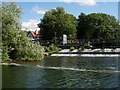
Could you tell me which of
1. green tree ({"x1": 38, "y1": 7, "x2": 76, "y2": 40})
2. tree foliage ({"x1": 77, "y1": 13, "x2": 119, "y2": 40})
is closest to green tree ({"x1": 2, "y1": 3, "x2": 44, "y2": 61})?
green tree ({"x1": 38, "y1": 7, "x2": 76, "y2": 40})

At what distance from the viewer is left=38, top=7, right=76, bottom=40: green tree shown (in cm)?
8056

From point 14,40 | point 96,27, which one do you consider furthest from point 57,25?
point 14,40

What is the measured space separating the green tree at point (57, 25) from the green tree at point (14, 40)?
41.5 meters

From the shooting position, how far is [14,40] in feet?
122

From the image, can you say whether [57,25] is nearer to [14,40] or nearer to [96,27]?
[96,27]

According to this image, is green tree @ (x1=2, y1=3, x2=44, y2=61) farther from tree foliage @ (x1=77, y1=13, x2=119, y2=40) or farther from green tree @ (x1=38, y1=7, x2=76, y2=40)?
tree foliage @ (x1=77, y1=13, x2=119, y2=40)

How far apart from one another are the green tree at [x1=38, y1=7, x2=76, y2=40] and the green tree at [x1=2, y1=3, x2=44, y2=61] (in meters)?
41.5

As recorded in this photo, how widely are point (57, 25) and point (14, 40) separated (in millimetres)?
44017

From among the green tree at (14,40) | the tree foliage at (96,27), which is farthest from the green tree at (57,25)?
the green tree at (14,40)

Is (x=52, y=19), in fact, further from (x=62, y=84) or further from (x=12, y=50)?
(x=62, y=84)

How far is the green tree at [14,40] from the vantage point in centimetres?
3694

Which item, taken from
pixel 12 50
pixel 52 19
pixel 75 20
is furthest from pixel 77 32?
pixel 12 50

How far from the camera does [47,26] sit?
81.9 m

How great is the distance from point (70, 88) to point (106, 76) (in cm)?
574
